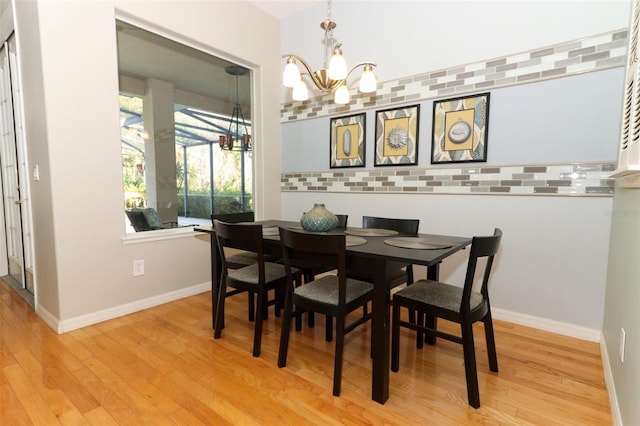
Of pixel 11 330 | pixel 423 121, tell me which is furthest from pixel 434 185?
pixel 11 330

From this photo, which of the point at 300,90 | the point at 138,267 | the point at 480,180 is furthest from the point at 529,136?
the point at 138,267

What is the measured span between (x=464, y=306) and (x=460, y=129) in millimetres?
1578

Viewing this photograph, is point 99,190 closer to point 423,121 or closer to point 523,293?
point 423,121

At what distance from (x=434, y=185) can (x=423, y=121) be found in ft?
1.83

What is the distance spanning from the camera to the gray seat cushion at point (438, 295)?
5.45 feet

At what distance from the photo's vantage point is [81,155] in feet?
7.60

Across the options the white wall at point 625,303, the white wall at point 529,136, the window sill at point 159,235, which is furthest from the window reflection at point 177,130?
the white wall at point 625,303

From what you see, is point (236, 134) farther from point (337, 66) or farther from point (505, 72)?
point (505, 72)

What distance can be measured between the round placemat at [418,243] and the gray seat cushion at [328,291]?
0.99 ft

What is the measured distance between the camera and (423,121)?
9.15 feet

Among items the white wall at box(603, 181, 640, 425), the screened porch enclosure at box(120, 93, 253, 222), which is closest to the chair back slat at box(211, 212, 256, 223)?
the screened porch enclosure at box(120, 93, 253, 222)

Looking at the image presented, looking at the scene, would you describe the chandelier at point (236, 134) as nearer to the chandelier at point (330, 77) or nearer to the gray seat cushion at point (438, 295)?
the chandelier at point (330, 77)

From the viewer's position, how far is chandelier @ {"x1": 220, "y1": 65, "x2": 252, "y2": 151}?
345 cm

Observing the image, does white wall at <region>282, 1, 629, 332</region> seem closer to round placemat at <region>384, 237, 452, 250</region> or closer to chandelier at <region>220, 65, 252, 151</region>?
round placemat at <region>384, 237, 452, 250</region>
